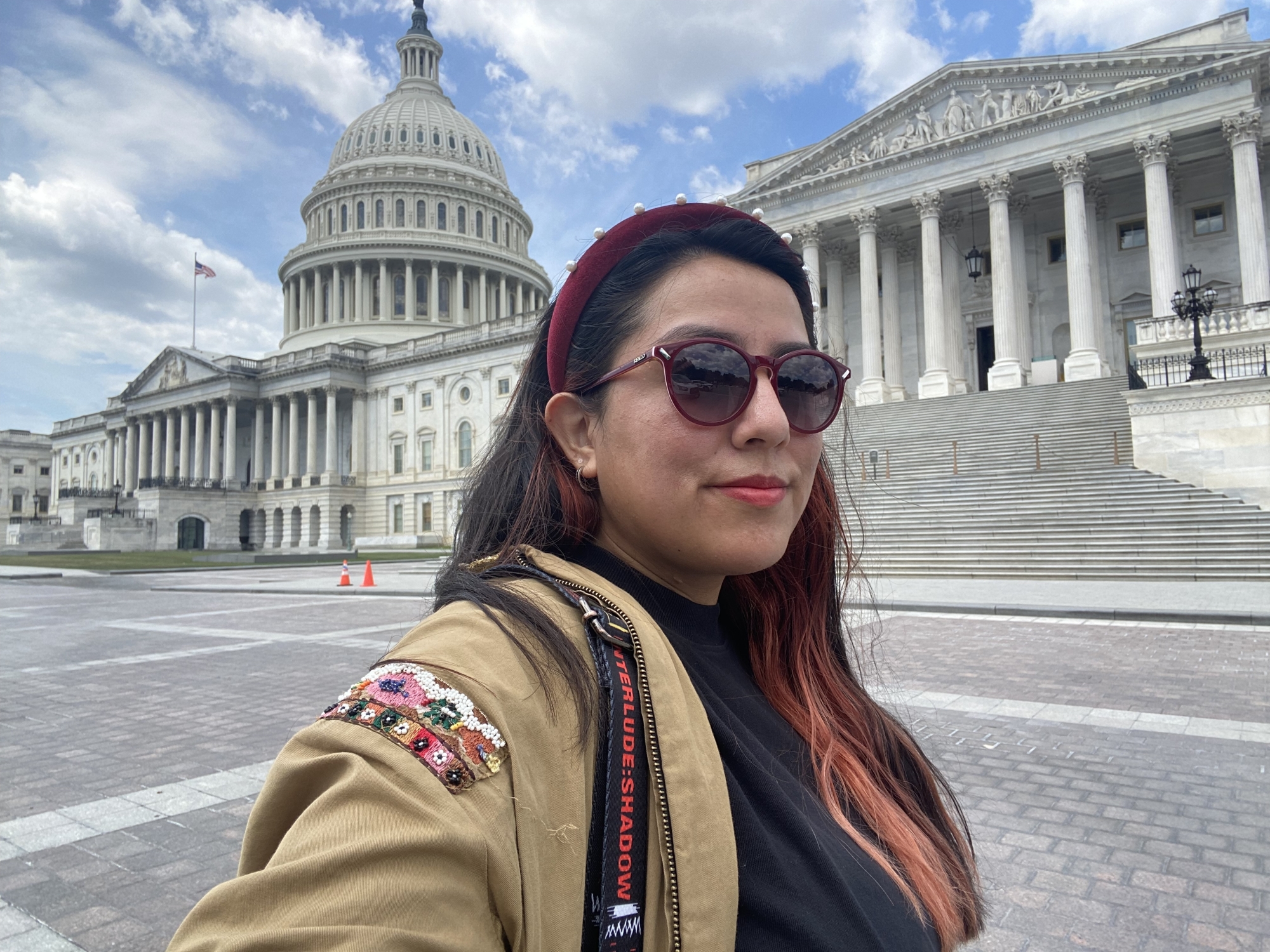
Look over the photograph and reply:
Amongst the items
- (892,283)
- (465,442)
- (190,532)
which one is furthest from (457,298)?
(892,283)

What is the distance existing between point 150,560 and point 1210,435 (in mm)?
45209

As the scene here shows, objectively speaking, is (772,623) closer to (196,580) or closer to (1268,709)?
(1268,709)

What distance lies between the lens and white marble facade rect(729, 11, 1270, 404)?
31.5m

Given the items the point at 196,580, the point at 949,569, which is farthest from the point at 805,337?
the point at 196,580

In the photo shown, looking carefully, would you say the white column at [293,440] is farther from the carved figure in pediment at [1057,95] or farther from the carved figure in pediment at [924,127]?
the carved figure in pediment at [1057,95]

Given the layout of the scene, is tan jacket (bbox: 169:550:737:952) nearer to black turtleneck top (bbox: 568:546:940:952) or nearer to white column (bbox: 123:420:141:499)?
black turtleneck top (bbox: 568:546:940:952)

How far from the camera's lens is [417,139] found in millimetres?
85500

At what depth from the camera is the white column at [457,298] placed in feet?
263

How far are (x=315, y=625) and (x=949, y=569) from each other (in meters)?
14.2

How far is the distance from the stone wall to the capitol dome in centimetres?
6349

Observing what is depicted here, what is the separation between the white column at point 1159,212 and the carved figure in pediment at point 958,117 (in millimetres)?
6900

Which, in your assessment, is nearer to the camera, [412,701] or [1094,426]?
[412,701]

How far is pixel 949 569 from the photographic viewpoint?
19594mm

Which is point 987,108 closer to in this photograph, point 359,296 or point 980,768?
point 980,768
